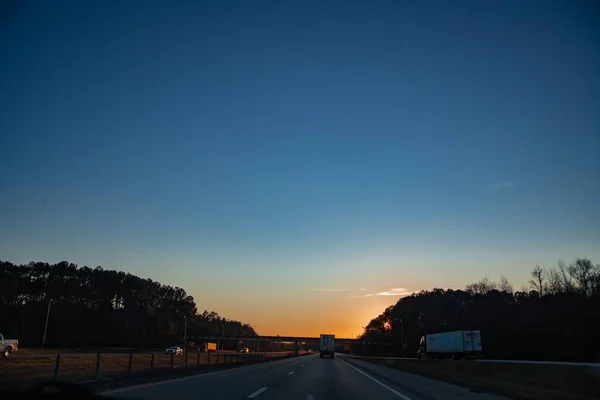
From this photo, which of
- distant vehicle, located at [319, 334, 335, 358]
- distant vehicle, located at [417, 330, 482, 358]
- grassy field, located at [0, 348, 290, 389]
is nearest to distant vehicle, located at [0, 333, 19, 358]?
grassy field, located at [0, 348, 290, 389]

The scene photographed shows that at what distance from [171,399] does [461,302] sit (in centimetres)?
14667

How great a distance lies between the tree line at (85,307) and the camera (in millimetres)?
114438

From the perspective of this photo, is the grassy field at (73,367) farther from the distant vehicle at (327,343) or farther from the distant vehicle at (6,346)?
the distant vehicle at (327,343)

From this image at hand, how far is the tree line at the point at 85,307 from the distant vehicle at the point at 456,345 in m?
78.3

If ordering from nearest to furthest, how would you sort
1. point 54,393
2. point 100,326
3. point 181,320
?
point 54,393, point 100,326, point 181,320

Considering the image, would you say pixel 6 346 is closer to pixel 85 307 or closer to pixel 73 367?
pixel 73 367

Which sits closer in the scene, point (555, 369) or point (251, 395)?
point (251, 395)

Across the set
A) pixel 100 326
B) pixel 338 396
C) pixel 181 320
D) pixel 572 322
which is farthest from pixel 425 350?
pixel 181 320

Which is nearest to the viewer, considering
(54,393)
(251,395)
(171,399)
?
(54,393)

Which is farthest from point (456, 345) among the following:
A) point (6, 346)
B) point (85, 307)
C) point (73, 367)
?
point (85, 307)

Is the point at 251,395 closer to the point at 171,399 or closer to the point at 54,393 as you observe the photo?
the point at 171,399

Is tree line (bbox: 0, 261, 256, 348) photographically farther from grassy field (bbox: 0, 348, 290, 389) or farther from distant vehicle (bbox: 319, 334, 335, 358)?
grassy field (bbox: 0, 348, 290, 389)

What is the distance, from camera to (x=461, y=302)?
147 meters

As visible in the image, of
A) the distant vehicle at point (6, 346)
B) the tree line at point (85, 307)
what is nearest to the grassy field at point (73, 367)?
the distant vehicle at point (6, 346)
